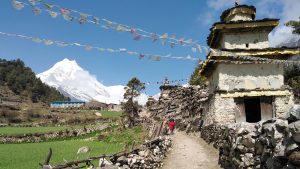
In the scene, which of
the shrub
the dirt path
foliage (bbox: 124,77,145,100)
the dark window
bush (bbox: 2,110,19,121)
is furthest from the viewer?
bush (bbox: 2,110,19,121)

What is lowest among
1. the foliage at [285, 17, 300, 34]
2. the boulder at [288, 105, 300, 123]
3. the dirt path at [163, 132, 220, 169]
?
the dirt path at [163, 132, 220, 169]

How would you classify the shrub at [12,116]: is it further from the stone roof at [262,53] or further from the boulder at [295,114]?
the boulder at [295,114]

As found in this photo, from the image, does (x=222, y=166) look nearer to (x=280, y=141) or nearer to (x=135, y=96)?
(x=280, y=141)

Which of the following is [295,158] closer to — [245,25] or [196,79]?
[245,25]

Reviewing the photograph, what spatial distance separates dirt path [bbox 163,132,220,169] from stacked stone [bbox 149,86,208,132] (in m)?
5.59

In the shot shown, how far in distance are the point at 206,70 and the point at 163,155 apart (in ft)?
29.6

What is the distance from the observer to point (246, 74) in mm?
23828

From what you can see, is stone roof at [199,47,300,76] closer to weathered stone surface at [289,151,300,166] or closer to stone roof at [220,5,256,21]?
stone roof at [220,5,256,21]

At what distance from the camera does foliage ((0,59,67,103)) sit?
128 metres

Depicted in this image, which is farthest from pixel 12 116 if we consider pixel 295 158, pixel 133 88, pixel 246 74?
pixel 295 158

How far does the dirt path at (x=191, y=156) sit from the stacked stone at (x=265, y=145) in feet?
5.57

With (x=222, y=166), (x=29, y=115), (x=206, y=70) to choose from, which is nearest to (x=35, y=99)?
(x=29, y=115)

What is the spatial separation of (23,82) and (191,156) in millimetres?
120571

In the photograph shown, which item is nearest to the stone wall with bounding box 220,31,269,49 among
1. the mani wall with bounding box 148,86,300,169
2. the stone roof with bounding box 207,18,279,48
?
the stone roof with bounding box 207,18,279,48
